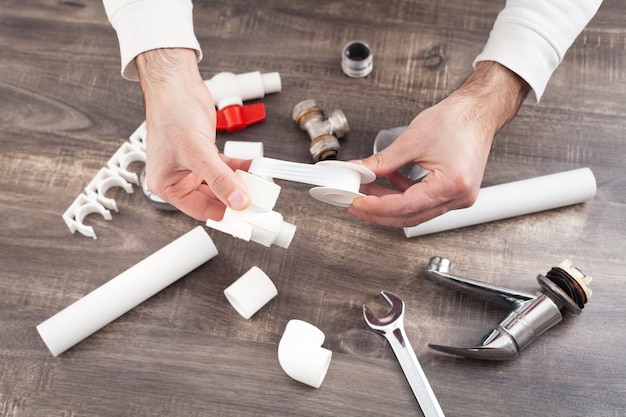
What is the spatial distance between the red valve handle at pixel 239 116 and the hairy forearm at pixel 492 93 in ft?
1.42

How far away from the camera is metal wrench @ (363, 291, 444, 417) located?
1.14 m

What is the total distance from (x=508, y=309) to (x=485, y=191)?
23 cm

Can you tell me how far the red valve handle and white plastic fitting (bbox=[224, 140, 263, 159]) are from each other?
60 millimetres

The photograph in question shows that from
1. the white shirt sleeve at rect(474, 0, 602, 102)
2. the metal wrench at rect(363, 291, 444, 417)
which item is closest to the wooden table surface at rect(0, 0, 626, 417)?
the metal wrench at rect(363, 291, 444, 417)

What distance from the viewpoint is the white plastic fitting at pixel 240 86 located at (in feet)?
4.48

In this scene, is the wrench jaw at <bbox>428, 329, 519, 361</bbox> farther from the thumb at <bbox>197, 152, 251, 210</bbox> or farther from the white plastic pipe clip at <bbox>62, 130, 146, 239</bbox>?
the white plastic pipe clip at <bbox>62, 130, 146, 239</bbox>

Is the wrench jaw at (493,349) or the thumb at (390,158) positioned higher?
the thumb at (390,158)

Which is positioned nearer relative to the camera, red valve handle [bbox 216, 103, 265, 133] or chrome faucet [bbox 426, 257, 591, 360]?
chrome faucet [bbox 426, 257, 591, 360]

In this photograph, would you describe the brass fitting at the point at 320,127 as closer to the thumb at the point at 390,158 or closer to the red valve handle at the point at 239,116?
the red valve handle at the point at 239,116

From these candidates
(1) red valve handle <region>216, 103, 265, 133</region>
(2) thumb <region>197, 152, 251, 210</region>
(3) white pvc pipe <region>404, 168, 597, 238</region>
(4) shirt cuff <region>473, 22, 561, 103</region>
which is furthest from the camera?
(1) red valve handle <region>216, 103, 265, 133</region>

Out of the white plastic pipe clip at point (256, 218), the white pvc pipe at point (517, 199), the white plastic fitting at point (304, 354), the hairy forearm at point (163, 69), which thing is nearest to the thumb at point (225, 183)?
the white plastic pipe clip at point (256, 218)

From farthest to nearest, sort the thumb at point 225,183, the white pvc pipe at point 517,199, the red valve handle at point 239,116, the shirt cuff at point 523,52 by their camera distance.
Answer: the red valve handle at point 239,116, the white pvc pipe at point 517,199, the shirt cuff at point 523,52, the thumb at point 225,183

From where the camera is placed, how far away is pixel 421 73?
4.73ft

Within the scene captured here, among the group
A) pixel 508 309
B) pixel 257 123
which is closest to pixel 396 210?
pixel 508 309
